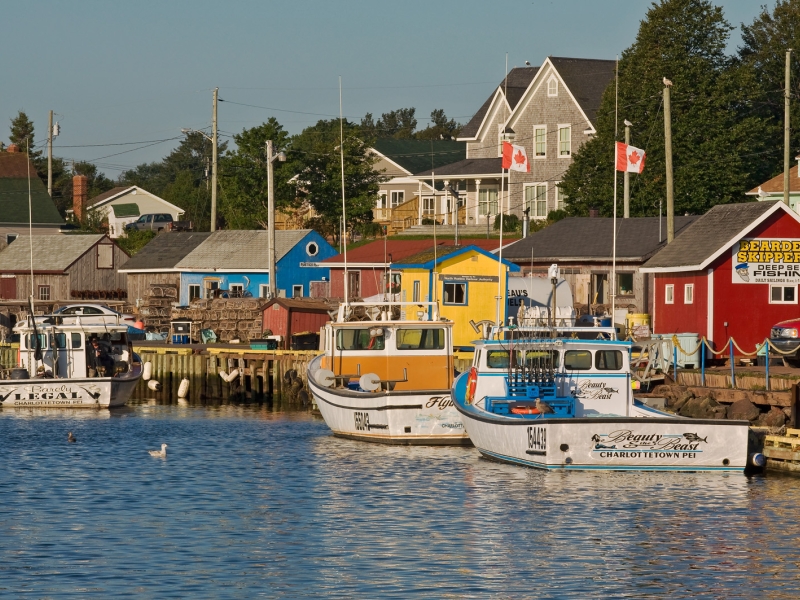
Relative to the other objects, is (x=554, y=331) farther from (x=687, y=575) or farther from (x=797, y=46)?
(x=797, y=46)

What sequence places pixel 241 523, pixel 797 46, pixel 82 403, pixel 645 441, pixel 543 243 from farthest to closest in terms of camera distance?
pixel 797 46, pixel 543 243, pixel 82 403, pixel 645 441, pixel 241 523

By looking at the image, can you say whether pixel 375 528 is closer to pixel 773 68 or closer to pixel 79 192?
pixel 773 68

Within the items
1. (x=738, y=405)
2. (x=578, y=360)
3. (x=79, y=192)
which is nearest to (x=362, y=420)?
(x=578, y=360)

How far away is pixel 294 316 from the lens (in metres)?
56.6

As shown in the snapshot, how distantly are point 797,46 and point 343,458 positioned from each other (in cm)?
6410

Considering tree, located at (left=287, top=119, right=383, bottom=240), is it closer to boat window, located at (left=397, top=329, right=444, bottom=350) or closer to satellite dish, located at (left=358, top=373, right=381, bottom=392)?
boat window, located at (left=397, top=329, right=444, bottom=350)

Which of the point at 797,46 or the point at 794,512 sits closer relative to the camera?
the point at 794,512

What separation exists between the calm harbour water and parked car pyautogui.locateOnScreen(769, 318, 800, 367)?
31.9 feet

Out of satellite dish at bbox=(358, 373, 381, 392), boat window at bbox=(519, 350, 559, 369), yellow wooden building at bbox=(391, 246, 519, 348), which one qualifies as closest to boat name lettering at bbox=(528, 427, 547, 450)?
boat window at bbox=(519, 350, 559, 369)

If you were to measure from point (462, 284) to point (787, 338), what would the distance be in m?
13.8

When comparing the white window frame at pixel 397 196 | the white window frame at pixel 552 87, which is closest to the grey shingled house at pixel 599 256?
the white window frame at pixel 552 87

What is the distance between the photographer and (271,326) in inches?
2256

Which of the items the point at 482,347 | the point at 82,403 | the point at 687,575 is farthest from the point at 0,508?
the point at 82,403

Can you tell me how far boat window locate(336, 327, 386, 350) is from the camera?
36156 millimetres
